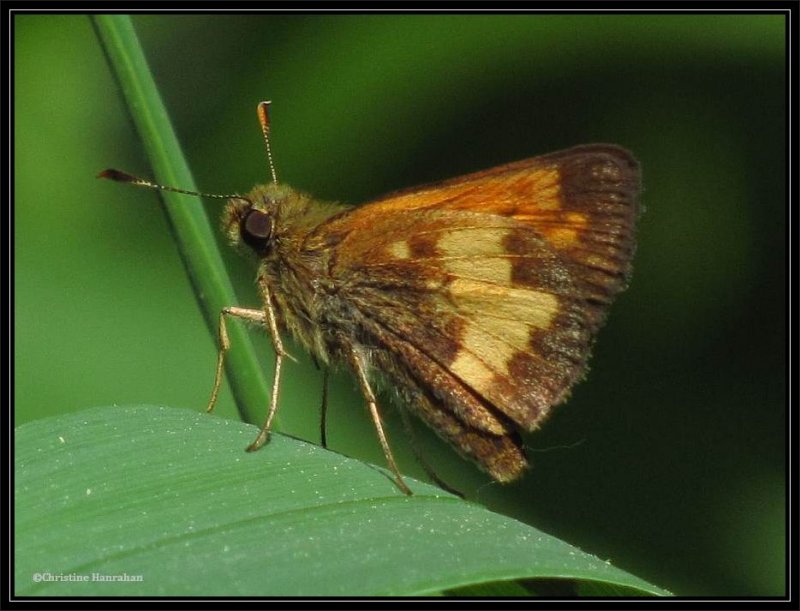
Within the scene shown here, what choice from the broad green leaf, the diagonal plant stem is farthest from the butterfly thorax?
the broad green leaf

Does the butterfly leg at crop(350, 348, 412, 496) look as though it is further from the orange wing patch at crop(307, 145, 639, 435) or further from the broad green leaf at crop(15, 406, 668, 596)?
the broad green leaf at crop(15, 406, 668, 596)

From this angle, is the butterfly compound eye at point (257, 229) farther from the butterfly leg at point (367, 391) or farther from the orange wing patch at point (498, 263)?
the butterfly leg at point (367, 391)

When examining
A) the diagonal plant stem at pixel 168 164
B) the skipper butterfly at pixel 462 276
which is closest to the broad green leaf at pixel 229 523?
the diagonal plant stem at pixel 168 164

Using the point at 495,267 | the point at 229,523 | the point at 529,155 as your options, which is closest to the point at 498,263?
the point at 495,267

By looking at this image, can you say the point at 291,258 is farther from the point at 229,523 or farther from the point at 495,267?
the point at 229,523

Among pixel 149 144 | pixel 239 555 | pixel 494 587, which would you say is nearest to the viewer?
pixel 239 555

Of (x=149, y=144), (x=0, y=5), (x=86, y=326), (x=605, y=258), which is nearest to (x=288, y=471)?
(x=149, y=144)

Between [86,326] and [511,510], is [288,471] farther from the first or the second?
[86,326]
